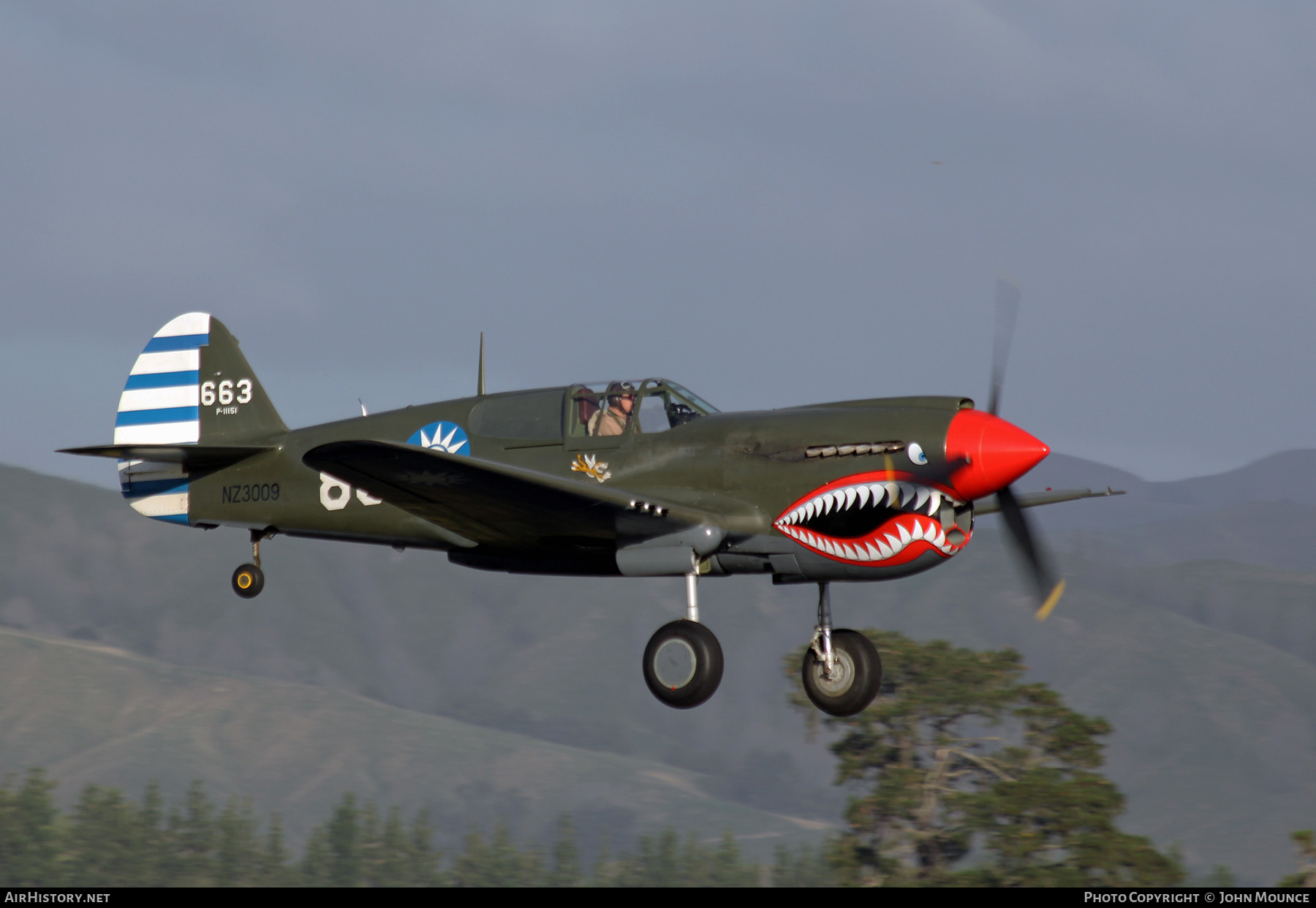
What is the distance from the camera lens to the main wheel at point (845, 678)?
1353 centimetres

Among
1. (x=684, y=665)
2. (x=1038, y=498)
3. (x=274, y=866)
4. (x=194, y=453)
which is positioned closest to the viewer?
(x=684, y=665)

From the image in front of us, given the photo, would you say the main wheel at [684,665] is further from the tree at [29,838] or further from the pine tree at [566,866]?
the pine tree at [566,866]

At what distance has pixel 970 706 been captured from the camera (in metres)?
64.9

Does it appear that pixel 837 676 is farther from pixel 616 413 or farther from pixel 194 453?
pixel 194 453

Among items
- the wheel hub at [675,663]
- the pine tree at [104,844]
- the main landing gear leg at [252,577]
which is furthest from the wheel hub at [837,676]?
the pine tree at [104,844]

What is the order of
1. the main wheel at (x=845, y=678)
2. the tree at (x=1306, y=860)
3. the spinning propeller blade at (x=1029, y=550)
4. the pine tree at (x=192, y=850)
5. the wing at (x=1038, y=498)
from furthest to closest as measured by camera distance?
the pine tree at (x=192, y=850), the tree at (x=1306, y=860), the main wheel at (x=845, y=678), the wing at (x=1038, y=498), the spinning propeller blade at (x=1029, y=550)

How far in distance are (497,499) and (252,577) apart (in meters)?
4.23

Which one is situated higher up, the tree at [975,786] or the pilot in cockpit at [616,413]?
the pilot in cockpit at [616,413]

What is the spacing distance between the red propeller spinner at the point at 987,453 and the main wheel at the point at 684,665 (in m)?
2.50

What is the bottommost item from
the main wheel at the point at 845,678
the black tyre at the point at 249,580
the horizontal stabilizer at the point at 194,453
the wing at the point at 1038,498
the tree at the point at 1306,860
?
the tree at the point at 1306,860

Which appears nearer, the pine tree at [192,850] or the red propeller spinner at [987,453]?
the red propeller spinner at [987,453]

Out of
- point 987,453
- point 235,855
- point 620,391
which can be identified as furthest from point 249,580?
point 235,855

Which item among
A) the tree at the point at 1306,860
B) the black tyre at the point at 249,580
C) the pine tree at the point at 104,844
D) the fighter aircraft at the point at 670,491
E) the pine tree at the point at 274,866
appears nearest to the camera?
the fighter aircraft at the point at 670,491

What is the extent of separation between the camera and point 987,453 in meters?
12.3
